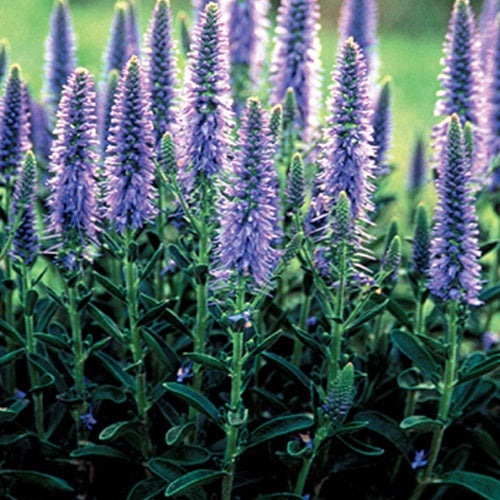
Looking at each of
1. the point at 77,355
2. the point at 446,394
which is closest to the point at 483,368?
the point at 446,394

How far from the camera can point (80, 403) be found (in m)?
3.68

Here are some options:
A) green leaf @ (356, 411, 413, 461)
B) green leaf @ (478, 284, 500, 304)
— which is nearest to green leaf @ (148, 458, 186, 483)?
green leaf @ (356, 411, 413, 461)

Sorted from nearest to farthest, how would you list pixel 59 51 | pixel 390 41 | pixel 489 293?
pixel 489 293, pixel 59 51, pixel 390 41

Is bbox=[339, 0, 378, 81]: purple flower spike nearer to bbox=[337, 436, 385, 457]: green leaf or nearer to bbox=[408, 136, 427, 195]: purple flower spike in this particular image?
bbox=[408, 136, 427, 195]: purple flower spike

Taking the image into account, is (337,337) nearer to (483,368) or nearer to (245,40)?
(483,368)

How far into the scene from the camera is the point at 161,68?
3758mm

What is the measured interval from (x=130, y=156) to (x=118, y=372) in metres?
1.15

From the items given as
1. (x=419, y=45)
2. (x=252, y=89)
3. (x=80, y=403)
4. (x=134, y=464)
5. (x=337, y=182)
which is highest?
(x=419, y=45)

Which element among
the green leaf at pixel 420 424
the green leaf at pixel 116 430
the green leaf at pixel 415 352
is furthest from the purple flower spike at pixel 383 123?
the green leaf at pixel 116 430

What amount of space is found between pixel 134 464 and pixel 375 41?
9.91ft

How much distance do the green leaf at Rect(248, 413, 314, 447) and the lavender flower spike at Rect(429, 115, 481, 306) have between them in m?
0.76

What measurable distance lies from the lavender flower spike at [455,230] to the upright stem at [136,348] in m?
1.23

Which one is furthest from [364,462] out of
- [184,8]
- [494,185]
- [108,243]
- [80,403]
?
[184,8]

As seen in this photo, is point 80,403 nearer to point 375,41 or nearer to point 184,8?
point 375,41
